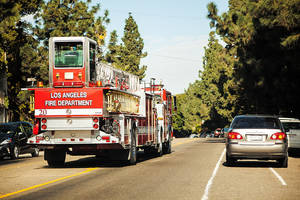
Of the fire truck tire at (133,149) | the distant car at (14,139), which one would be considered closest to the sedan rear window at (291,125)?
the fire truck tire at (133,149)

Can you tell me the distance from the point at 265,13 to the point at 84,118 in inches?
607

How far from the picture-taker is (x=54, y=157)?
1983cm

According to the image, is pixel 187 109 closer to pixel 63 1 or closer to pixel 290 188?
pixel 63 1

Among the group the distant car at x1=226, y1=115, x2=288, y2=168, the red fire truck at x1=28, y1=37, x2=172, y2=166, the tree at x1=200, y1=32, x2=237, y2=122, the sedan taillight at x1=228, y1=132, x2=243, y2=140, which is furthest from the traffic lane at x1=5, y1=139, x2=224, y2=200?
the tree at x1=200, y1=32, x2=237, y2=122

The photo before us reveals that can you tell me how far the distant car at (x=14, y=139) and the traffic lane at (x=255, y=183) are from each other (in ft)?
37.3

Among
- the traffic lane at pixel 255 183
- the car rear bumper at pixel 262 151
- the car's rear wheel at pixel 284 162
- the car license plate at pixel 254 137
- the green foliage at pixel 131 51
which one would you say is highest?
the green foliage at pixel 131 51

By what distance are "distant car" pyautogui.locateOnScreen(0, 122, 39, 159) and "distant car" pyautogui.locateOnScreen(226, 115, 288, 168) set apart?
11546 millimetres

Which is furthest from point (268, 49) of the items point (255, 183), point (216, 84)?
point (216, 84)

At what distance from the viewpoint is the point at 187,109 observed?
13912 cm

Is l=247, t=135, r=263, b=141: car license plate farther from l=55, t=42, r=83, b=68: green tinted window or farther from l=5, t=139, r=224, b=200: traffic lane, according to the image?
l=55, t=42, r=83, b=68: green tinted window

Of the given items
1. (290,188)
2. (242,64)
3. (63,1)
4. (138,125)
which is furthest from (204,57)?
(290,188)

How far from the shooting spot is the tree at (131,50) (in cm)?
8419

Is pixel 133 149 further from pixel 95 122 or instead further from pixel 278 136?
pixel 278 136

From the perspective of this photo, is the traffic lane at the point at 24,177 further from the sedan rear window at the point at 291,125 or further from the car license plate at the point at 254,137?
the sedan rear window at the point at 291,125
